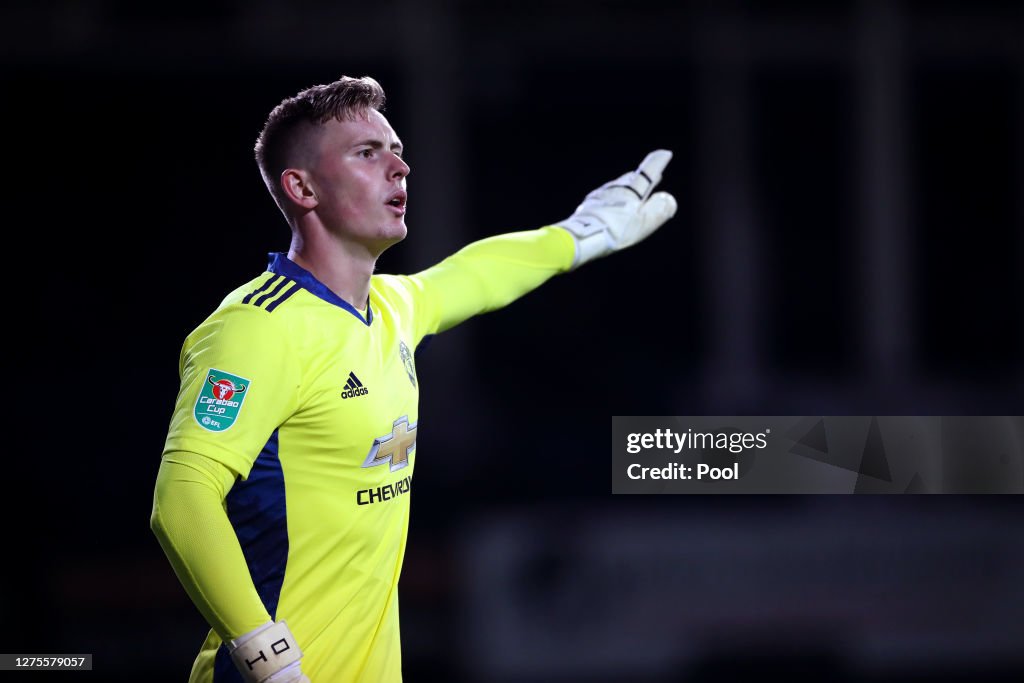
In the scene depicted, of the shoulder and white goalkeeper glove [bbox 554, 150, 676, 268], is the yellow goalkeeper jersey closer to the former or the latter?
the shoulder

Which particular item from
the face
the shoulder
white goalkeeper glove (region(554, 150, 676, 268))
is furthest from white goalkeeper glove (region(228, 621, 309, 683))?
white goalkeeper glove (region(554, 150, 676, 268))

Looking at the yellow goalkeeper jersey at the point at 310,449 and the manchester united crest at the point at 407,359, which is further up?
the manchester united crest at the point at 407,359

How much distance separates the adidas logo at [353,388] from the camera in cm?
245

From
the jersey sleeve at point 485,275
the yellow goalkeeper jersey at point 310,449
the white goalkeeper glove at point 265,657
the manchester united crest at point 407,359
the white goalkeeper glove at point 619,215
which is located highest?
the white goalkeeper glove at point 619,215

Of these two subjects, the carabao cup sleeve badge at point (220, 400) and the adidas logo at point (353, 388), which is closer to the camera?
the carabao cup sleeve badge at point (220, 400)

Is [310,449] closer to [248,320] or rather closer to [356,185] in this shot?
[248,320]

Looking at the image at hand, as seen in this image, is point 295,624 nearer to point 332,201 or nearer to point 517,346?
point 332,201

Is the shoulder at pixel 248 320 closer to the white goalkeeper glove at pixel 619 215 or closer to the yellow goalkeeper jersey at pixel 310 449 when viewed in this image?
the yellow goalkeeper jersey at pixel 310 449

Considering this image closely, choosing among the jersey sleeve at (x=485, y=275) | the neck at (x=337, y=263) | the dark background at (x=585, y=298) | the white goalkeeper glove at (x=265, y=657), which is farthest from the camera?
the dark background at (x=585, y=298)

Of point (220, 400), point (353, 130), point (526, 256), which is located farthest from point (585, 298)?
point (220, 400)

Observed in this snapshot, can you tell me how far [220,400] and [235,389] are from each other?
0.11 ft

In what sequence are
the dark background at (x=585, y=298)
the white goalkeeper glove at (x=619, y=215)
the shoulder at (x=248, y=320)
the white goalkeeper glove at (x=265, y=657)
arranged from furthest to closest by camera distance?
the dark background at (x=585, y=298) < the white goalkeeper glove at (x=619, y=215) < the shoulder at (x=248, y=320) < the white goalkeeper glove at (x=265, y=657)

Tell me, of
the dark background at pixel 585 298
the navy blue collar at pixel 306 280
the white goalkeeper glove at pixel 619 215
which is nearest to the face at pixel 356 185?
the navy blue collar at pixel 306 280

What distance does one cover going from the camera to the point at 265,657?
221 cm
